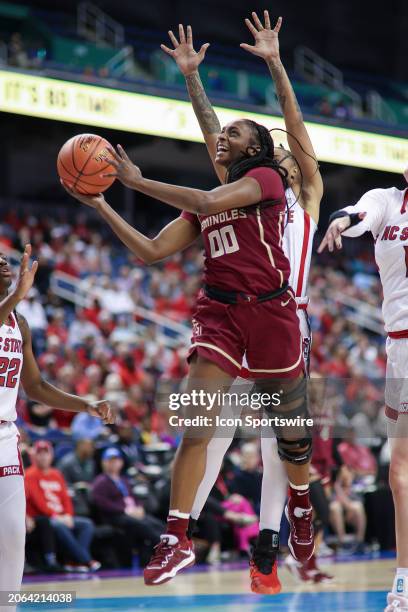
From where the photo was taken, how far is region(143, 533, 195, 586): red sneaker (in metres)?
4.94

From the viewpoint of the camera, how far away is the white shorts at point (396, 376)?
5957mm

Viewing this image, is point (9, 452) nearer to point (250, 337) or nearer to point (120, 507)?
point (250, 337)

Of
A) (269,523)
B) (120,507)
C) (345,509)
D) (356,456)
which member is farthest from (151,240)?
(356,456)

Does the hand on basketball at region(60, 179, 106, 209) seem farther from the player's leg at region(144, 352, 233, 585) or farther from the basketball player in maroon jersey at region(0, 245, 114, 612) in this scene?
the player's leg at region(144, 352, 233, 585)

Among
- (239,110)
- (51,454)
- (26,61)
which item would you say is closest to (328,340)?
(239,110)

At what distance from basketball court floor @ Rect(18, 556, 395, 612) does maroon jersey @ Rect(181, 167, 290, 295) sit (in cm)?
309

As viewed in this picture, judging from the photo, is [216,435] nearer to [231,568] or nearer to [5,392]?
[5,392]

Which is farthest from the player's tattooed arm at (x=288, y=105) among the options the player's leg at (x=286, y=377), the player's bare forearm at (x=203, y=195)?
the player's leg at (x=286, y=377)

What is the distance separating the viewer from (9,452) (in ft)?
17.9

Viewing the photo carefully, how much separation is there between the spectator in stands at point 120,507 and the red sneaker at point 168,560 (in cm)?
606

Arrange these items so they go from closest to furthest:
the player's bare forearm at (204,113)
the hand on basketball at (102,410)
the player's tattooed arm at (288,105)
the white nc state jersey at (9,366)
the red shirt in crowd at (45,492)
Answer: the white nc state jersey at (9,366) < the hand on basketball at (102,410) < the player's tattooed arm at (288,105) < the player's bare forearm at (204,113) < the red shirt in crowd at (45,492)

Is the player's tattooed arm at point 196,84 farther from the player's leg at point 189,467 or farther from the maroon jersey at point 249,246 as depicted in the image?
the player's leg at point 189,467

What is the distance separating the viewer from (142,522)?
1120 cm

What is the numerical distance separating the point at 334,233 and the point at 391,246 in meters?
0.81
